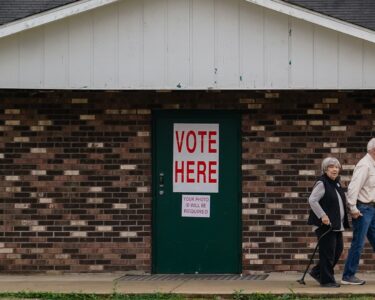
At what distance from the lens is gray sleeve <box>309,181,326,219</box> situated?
1115 cm

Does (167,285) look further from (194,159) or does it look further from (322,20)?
(322,20)

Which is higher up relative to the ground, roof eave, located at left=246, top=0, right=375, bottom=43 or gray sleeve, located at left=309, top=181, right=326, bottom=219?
roof eave, located at left=246, top=0, right=375, bottom=43

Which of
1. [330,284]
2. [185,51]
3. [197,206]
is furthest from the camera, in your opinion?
[197,206]

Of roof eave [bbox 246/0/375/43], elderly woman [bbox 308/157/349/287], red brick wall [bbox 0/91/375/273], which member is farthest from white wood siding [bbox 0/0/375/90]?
elderly woman [bbox 308/157/349/287]

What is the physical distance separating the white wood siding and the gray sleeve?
4.68 feet

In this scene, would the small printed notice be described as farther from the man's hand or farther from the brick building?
the man's hand

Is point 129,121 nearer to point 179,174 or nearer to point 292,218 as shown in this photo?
point 179,174

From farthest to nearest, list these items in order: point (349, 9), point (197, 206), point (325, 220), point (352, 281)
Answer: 1. point (197, 206)
2. point (349, 9)
3. point (352, 281)
4. point (325, 220)

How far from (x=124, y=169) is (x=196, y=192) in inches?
40.7

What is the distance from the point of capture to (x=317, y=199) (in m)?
11.2

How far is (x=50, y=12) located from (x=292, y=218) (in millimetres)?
4232

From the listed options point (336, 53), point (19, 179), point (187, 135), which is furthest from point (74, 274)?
point (336, 53)

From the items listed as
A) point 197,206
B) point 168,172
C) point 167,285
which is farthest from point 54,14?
point 167,285

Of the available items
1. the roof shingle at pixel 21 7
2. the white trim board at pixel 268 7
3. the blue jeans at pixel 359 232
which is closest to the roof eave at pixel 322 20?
the white trim board at pixel 268 7
